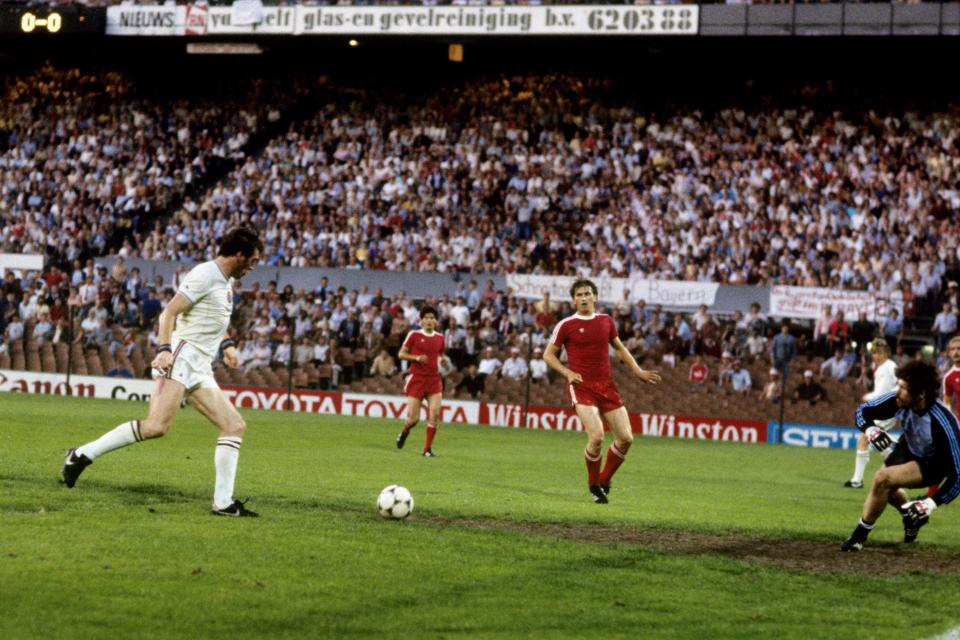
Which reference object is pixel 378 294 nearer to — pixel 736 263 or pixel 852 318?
pixel 736 263

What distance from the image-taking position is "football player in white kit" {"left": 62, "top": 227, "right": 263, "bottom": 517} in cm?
1016

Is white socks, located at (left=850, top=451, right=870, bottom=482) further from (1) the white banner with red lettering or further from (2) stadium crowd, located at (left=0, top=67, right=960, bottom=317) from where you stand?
(2) stadium crowd, located at (left=0, top=67, right=960, bottom=317)

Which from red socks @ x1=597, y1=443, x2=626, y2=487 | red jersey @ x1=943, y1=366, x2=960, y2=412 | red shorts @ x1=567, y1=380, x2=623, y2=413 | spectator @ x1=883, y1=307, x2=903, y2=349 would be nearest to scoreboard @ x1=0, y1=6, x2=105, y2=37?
spectator @ x1=883, y1=307, x2=903, y2=349

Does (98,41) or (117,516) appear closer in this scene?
(117,516)

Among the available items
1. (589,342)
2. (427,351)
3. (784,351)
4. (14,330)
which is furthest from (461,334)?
(589,342)

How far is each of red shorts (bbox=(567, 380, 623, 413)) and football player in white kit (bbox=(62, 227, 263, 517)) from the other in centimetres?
453

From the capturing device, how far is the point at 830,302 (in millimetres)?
27859

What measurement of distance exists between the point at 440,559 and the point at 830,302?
68.8ft

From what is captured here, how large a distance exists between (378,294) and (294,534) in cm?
2160

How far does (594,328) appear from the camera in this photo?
1378 cm

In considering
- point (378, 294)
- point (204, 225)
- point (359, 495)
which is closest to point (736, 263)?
point (378, 294)

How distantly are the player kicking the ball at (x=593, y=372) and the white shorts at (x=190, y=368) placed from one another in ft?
14.1

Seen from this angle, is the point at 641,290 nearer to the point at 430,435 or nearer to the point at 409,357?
the point at 409,357

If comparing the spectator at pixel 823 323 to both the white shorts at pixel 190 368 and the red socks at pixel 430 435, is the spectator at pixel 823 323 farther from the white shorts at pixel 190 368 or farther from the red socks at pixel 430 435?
the white shorts at pixel 190 368
